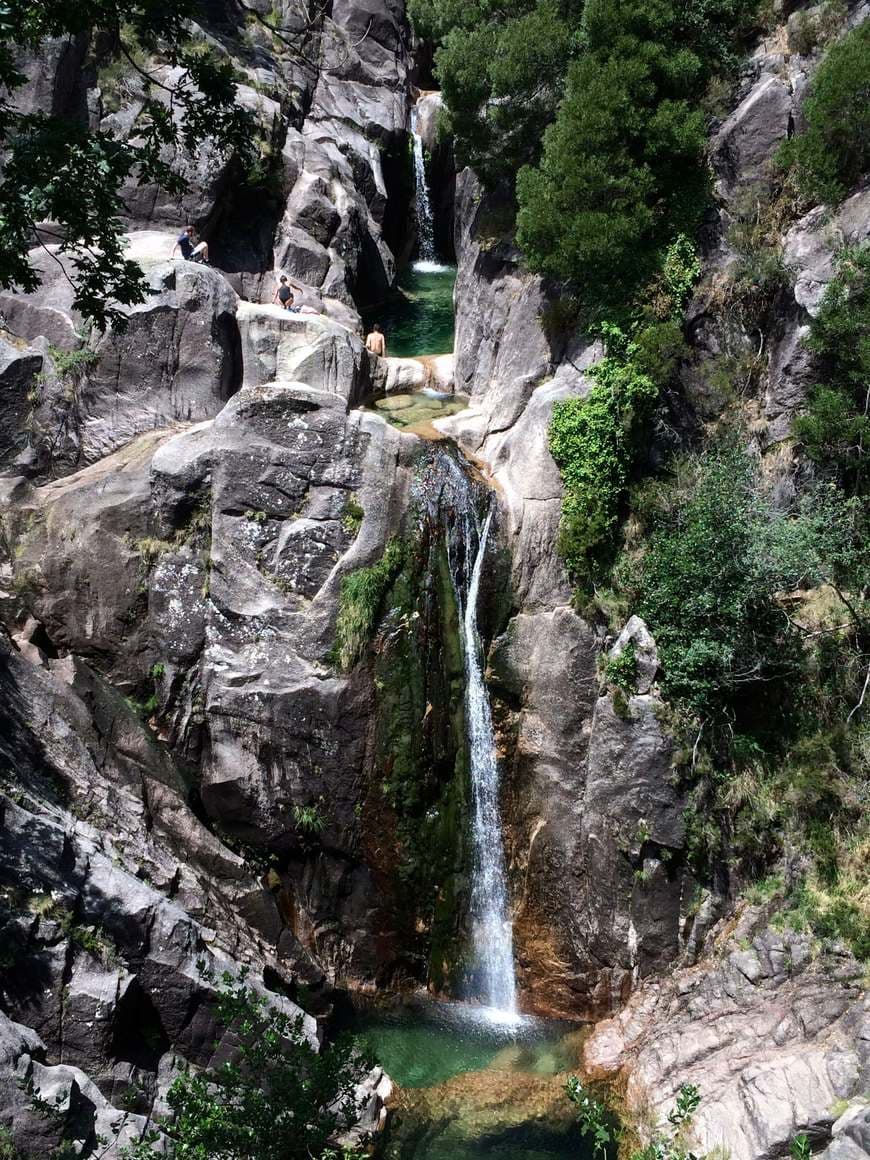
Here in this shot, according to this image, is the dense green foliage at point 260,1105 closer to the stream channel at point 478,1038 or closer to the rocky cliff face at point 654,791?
the stream channel at point 478,1038

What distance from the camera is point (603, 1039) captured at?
44.2 ft

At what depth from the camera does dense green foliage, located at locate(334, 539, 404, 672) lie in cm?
1445

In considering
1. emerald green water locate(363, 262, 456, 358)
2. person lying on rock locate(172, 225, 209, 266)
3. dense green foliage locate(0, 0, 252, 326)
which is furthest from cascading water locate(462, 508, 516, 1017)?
emerald green water locate(363, 262, 456, 358)

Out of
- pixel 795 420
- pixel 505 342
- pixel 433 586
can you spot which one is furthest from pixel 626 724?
pixel 505 342

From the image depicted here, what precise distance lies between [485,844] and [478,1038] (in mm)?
2904

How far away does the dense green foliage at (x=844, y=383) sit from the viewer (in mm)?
13945

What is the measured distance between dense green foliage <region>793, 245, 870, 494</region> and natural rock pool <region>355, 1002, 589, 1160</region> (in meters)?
9.68

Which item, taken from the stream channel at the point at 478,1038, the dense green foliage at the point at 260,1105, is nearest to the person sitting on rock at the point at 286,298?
the stream channel at the point at 478,1038

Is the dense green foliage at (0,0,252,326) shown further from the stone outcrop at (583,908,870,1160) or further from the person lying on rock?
the stone outcrop at (583,908,870,1160)

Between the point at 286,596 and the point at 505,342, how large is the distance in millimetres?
8387

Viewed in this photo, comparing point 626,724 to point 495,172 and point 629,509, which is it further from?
point 495,172

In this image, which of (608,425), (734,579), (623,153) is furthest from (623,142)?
(734,579)

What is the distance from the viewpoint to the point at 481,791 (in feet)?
50.2

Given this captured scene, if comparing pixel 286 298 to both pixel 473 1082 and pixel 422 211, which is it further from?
pixel 473 1082
